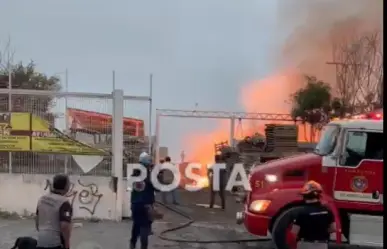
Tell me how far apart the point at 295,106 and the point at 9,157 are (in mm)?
17941

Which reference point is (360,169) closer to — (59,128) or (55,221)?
(55,221)

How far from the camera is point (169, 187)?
1510 cm

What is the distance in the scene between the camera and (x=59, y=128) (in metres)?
12.4

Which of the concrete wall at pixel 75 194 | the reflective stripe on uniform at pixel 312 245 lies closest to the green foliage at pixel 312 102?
the concrete wall at pixel 75 194

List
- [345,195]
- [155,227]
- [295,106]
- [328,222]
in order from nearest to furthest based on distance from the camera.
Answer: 1. [328,222]
2. [345,195]
3. [155,227]
4. [295,106]

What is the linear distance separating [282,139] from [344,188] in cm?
1109

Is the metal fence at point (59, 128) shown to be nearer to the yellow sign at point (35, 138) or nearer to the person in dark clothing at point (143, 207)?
the yellow sign at point (35, 138)

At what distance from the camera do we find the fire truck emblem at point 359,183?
31.2ft

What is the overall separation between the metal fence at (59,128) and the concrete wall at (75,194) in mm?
180

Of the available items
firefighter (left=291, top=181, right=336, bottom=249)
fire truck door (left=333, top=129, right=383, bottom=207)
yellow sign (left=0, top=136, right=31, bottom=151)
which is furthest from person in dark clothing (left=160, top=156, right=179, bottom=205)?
firefighter (left=291, top=181, right=336, bottom=249)

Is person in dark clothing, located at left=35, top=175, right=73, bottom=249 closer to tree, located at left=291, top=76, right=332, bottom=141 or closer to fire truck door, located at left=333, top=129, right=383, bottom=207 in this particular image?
fire truck door, located at left=333, top=129, right=383, bottom=207

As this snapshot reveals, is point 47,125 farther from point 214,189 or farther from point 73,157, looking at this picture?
point 214,189

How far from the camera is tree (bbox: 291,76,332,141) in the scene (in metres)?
26.8

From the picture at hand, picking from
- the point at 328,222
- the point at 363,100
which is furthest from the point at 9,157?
the point at 363,100
